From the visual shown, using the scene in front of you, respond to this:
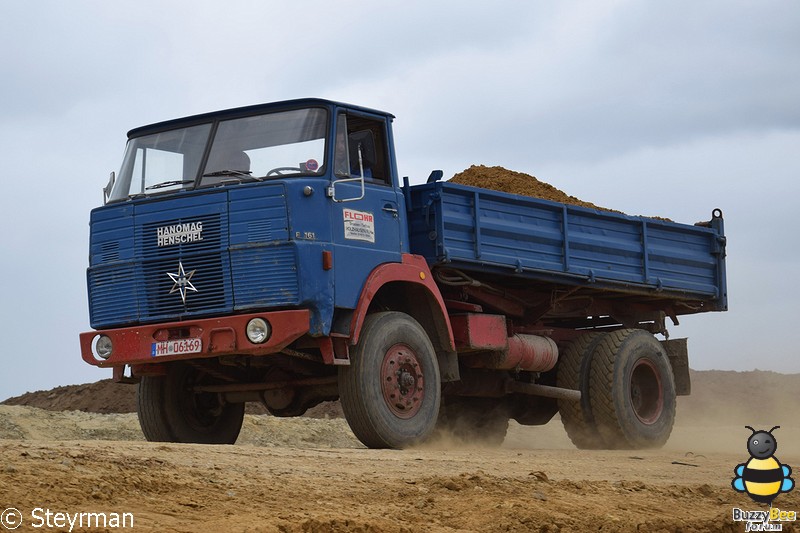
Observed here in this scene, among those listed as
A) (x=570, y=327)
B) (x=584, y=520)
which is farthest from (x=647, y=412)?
(x=584, y=520)

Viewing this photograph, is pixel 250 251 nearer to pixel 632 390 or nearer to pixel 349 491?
pixel 349 491

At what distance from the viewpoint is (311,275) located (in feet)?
35.8

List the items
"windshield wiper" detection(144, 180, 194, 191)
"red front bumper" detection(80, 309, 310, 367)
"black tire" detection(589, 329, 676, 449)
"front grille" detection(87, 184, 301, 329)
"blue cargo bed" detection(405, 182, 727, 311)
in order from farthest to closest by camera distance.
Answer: "black tire" detection(589, 329, 676, 449) < "blue cargo bed" detection(405, 182, 727, 311) < "windshield wiper" detection(144, 180, 194, 191) < "front grille" detection(87, 184, 301, 329) < "red front bumper" detection(80, 309, 310, 367)

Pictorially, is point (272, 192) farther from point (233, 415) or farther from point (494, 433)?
point (494, 433)

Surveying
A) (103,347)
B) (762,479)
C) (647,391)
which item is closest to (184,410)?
(103,347)

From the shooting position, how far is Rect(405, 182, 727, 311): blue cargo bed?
41.2ft

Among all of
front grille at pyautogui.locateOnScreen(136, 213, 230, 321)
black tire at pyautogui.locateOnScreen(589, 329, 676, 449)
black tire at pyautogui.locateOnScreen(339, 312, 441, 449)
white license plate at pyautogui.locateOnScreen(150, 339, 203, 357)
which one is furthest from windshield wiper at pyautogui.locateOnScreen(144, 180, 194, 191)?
black tire at pyautogui.locateOnScreen(589, 329, 676, 449)

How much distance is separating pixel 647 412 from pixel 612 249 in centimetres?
234

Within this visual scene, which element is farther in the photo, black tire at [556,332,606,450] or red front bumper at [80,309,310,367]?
black tire at [556,332,606,450]

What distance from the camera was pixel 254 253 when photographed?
36.1 ft

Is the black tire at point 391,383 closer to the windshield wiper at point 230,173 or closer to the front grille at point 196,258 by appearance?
the front grille at point 196,258

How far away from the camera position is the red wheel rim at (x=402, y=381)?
1159cm

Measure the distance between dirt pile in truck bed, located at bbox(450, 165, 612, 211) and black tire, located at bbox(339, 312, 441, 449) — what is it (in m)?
3.72

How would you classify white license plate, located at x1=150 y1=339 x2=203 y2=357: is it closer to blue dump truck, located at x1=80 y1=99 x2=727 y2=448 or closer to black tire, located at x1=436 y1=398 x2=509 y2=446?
blue dump truck, located at x1=80 y1=99 x2=727 y2=448
